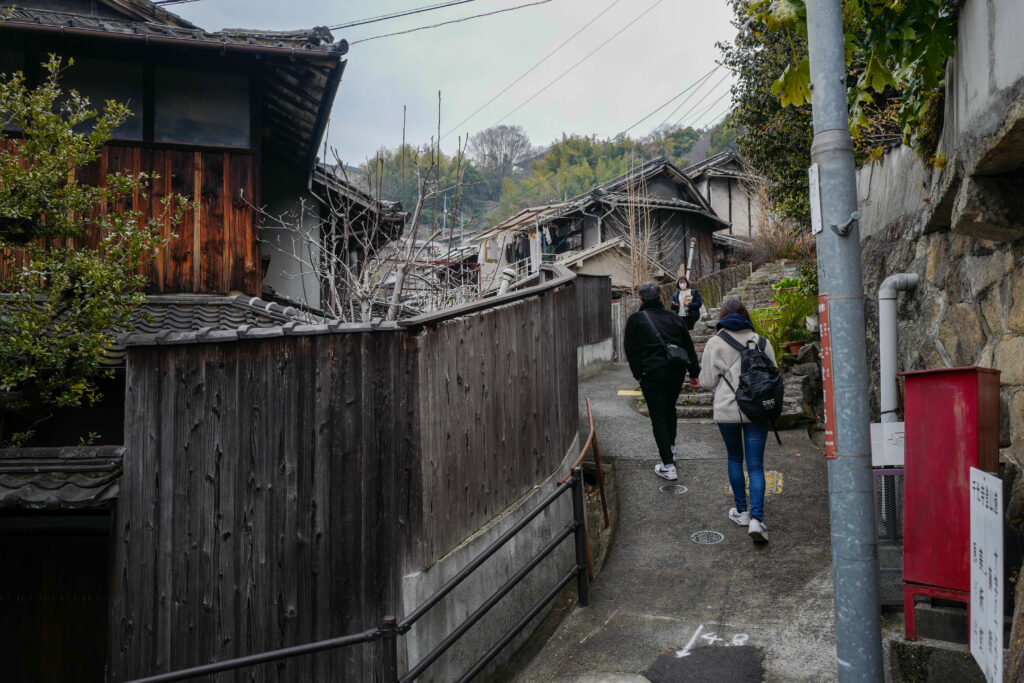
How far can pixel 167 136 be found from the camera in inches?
351

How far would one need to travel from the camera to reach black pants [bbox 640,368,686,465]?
765cm

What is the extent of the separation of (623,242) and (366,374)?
23984 mm

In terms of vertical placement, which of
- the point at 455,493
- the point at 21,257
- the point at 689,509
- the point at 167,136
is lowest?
the point at 689,509

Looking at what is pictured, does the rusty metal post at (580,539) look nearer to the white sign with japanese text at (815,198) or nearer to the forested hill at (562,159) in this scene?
the white sign with japanese text at (815,198)

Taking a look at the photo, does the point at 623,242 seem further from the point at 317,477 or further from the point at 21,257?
the point at 317,477

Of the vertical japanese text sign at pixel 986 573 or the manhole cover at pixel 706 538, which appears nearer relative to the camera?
the vertical japanese text sign at pixel 986 573

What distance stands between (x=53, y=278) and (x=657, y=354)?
5.53 meters

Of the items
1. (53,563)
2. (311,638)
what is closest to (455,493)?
(311,638)

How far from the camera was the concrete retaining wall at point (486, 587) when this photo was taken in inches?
203

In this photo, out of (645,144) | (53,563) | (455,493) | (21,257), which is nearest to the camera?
(455,493)

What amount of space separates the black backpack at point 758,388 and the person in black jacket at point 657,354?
1.28 meters

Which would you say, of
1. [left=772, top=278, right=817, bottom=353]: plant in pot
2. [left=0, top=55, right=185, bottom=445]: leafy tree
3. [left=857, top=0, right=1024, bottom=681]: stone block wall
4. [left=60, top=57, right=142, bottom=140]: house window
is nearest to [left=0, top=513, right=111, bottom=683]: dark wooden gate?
[left=0, top=55, right=185, bottom=445]: leafy tree

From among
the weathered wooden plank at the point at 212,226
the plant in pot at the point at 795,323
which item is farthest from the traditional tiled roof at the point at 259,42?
the plant in pot at the point at 795,323

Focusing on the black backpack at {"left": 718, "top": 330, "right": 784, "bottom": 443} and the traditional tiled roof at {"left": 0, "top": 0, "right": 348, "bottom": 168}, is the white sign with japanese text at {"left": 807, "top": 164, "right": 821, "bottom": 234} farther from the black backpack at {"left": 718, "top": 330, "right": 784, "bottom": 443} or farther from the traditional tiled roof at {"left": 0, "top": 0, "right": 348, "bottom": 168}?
the traditional tiled roof at {"left": 0, "top": 0, "right": 348, "bottom": 168}
